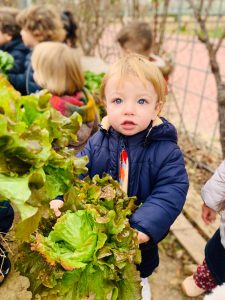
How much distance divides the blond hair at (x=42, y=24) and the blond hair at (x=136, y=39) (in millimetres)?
948

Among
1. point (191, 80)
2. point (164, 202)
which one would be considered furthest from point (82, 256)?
point (191, 80)

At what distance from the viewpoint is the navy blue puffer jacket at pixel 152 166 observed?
176 centimetres

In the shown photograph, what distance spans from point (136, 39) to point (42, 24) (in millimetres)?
1293

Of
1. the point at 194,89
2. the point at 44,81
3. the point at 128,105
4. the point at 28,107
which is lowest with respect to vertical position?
the point at 194,89

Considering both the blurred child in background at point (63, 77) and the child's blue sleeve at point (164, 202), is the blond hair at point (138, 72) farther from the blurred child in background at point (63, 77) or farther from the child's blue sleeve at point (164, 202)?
the blurred child in background at point (63, 77)

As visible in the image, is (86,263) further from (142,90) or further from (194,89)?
(194,89)

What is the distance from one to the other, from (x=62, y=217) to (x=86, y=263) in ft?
0.60

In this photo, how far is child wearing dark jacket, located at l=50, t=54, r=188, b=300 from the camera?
174cm

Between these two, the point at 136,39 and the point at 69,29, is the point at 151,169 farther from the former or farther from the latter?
the point at 69,29

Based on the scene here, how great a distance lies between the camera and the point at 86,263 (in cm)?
133

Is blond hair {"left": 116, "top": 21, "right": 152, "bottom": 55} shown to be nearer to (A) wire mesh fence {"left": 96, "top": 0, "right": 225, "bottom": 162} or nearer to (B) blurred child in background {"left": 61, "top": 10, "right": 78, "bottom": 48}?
(A) wire mesh fence {"left": 96, "top": 0, "right": 225, "bottom": 162}

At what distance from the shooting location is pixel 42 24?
15.3 feet

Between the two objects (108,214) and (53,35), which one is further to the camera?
(53,35)

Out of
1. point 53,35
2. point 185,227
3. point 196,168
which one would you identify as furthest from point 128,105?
point 53,35
